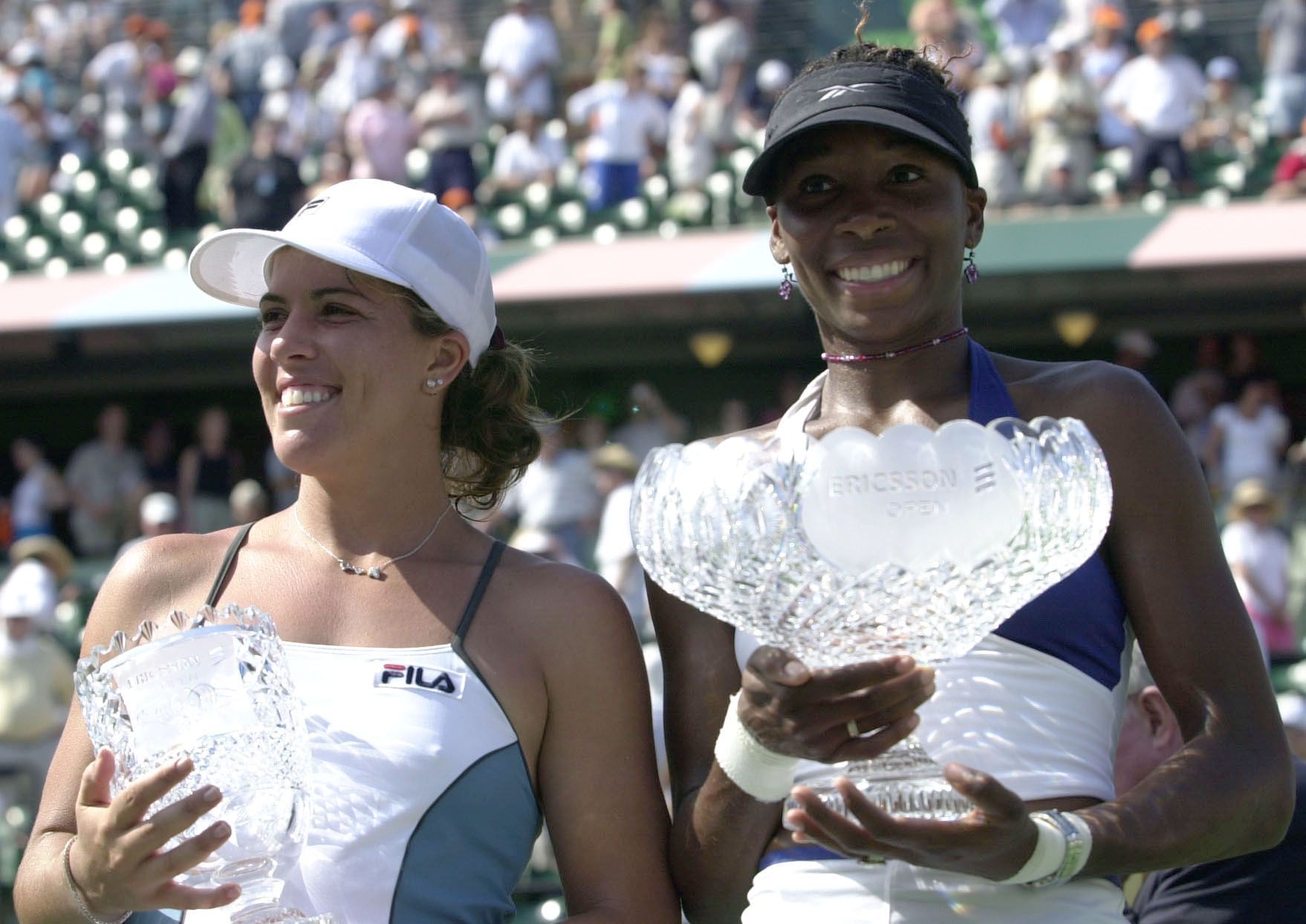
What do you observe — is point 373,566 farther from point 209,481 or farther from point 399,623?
point 209,481

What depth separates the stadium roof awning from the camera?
9.17m

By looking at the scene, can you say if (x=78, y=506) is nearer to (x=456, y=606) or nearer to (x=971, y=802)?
(x=456, y=606)

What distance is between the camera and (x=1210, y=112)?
34.2ft

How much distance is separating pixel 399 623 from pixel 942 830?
2.63 feet

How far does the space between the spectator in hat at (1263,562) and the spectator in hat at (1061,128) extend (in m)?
2.94

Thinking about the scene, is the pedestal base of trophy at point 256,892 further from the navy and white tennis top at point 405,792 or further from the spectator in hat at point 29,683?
the spectator in hat at point 29,683

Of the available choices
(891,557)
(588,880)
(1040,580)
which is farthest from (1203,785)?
(588,880)

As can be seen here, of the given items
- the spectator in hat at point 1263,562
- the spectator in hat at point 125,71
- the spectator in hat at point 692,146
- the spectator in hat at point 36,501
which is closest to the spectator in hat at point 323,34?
the spectator in hat at point 125,71

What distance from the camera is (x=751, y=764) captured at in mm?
1795

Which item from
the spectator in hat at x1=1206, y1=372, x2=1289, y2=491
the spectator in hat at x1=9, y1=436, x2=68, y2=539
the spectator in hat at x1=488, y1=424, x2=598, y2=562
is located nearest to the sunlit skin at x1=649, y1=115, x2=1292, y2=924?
the spectator in hat at x1=1206, y1=372, x2=1289, y2=491

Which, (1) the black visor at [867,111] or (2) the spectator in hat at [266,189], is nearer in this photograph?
(1) the black visor at [867,111]

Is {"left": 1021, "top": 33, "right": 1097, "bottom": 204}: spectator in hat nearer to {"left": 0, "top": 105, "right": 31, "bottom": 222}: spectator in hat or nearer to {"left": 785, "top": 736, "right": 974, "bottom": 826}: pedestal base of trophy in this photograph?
{"left": 0, "top": 105, "right": 31, "bottom": 222}: spectator in hat

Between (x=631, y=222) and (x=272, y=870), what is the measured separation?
30.9ft

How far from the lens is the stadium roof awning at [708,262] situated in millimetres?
9172
